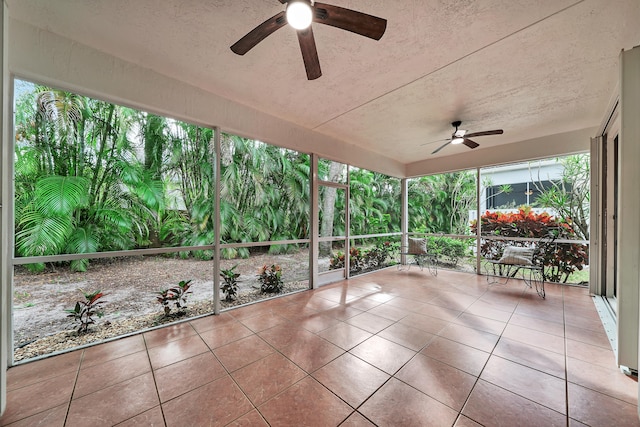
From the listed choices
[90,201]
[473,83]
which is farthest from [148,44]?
[473,83]

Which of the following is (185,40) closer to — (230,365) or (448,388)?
(230,365)

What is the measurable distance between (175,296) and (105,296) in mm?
654

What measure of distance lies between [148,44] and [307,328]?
10.6 feet

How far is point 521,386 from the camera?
174cm

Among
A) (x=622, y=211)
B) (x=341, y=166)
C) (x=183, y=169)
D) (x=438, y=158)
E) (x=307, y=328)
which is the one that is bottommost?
(x=307, y=328)

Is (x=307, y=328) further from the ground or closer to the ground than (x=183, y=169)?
closer to the ground

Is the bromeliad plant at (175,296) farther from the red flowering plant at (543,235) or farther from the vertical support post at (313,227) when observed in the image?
the red flowering plant at (543,235)

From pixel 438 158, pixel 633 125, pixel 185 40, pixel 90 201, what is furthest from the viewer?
pixel 438 158

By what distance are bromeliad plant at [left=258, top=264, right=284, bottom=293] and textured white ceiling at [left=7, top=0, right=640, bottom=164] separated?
2397 millimetres

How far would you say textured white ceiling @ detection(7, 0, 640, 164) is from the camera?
5.98 ft

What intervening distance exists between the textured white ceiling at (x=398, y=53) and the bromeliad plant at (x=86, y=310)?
240 centimetres

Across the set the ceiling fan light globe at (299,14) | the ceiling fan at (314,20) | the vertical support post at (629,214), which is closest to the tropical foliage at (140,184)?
the ceiling fan at (314,20)

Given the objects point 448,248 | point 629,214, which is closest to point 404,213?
point 448,248

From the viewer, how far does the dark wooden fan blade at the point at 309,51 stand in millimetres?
1632
